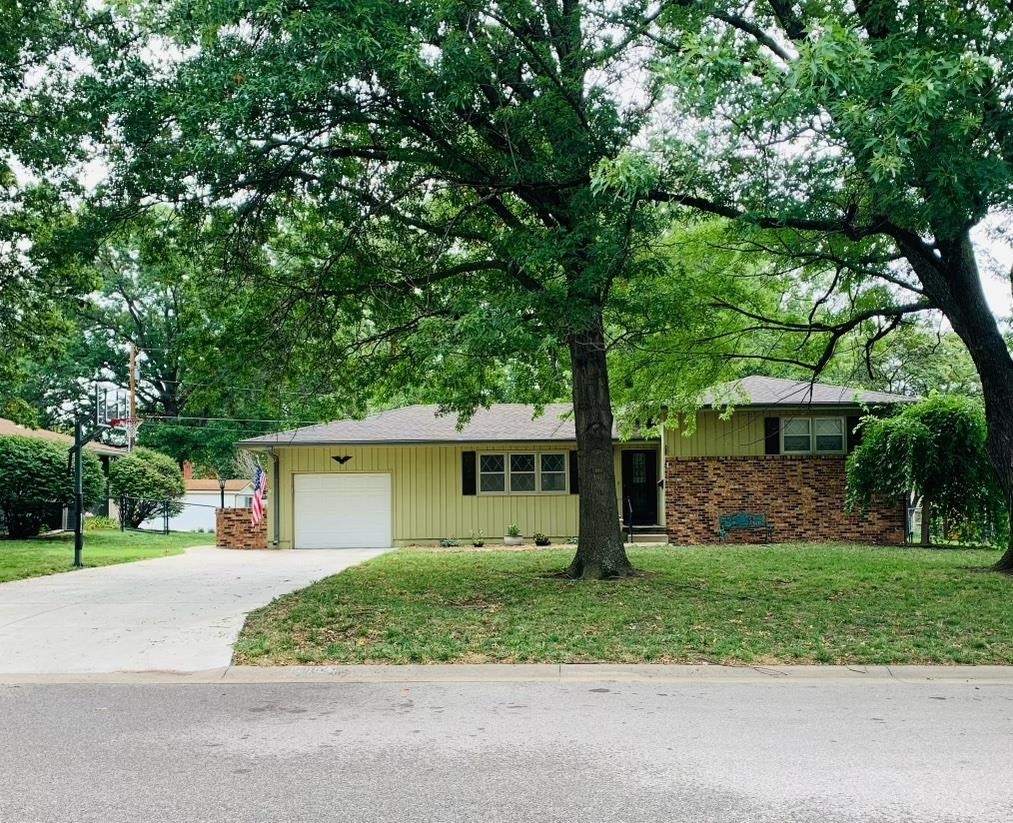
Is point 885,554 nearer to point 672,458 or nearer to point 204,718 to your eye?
point 672,458

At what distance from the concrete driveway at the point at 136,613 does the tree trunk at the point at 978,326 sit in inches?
411

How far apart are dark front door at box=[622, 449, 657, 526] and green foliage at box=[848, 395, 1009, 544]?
6.59m

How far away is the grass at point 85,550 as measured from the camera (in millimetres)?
16250

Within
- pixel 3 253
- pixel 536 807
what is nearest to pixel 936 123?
pixel 536 807

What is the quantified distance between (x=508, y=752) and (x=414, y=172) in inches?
345

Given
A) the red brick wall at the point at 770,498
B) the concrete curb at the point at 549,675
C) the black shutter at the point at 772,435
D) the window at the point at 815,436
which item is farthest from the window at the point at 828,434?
the concrete curb at the point at 549,675

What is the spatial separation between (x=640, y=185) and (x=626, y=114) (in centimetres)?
286

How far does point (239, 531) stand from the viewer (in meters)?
24.5

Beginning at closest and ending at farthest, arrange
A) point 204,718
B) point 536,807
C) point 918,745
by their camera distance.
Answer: point 536,807
point 918,745
point 204,718

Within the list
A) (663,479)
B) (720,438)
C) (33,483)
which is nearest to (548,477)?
(663,479)

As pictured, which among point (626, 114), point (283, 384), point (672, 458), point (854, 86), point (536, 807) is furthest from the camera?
point (672, 458)

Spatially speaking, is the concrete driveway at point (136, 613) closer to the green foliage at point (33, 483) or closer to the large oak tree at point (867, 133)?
the large oak tree at point (867, 133)

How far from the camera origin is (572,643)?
884cm

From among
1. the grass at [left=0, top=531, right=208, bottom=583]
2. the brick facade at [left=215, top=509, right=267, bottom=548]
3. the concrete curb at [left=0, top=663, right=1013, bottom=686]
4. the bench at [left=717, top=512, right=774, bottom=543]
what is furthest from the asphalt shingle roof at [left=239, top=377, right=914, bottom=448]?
the concrete curb at [left=0, top=663, right=1013, bottom=686]
